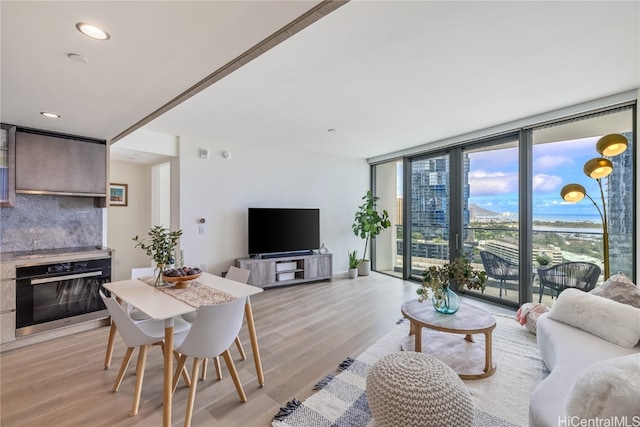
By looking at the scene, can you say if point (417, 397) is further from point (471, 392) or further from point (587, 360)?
point (587, 360)

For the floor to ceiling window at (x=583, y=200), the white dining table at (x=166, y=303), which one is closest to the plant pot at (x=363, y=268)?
the floor to ceiling window at (x=583, y=200)

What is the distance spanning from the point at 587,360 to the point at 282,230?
412 centimetres

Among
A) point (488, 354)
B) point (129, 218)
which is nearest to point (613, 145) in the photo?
point (488, 354)

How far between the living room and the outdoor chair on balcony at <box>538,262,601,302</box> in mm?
439

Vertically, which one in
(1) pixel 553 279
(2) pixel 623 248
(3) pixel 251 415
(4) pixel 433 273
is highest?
(2) pixel 623 248

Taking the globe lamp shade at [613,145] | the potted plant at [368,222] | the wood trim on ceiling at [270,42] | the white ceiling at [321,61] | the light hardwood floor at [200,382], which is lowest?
the light hardwood floor at [200,382]

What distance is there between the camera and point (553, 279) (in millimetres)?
3619

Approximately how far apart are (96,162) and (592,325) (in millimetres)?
5088

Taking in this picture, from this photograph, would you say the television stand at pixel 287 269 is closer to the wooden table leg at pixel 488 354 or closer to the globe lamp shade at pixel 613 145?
the wooden table leg at pixel 488 354

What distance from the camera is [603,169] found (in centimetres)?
273

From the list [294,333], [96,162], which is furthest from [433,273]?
[96,162]

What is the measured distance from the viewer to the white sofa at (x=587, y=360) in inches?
41.1

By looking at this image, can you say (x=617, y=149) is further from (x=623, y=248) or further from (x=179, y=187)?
(x=179, y=187)

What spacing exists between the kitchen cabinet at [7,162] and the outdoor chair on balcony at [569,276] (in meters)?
6.17
